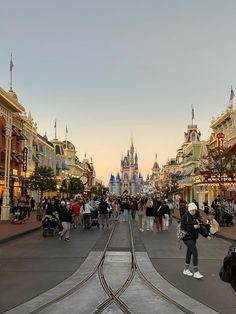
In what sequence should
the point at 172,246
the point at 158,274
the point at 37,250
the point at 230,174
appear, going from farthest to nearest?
the point at 230,174 < the point at 172,246 < the point at 37,250 < the point at 158,274

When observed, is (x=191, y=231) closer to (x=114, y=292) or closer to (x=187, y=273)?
(x=187, y=273)

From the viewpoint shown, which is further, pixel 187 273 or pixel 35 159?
pixel 35 159

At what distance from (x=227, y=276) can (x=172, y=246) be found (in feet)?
33.3

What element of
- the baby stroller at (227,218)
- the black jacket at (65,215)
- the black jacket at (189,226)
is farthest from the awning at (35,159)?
the black jacket at (189,226)

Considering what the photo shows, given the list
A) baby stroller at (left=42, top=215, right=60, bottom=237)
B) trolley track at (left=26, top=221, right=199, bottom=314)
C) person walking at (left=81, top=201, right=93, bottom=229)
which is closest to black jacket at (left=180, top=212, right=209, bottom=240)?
trolley track at (left=26, top=221, right=199, bottom=314)

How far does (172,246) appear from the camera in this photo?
49.6ft

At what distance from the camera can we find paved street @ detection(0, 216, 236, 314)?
749 cm

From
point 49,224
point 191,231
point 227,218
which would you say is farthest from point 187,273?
point 227,218

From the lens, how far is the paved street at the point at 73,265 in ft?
24.6

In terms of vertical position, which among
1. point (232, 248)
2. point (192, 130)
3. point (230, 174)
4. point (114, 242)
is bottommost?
point (114, 242)

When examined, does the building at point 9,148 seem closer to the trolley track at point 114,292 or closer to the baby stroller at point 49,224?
the baby stroller at point 49,224

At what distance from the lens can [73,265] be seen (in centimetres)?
1080

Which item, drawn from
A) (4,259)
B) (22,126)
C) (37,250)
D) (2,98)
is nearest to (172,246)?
(37,250)

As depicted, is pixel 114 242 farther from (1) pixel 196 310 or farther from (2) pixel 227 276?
(2) pixel 227 276
